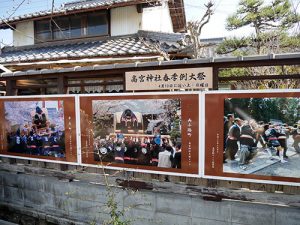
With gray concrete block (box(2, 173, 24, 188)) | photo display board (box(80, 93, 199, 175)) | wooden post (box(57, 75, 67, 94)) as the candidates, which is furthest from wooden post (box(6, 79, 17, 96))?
photo display board (box(80, 93, 199, 175))

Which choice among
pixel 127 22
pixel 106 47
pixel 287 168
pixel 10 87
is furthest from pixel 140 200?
pixel 127 22

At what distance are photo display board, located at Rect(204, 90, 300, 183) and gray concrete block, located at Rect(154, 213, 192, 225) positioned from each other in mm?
1313

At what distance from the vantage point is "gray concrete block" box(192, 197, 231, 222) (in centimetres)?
595

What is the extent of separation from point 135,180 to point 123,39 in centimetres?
857

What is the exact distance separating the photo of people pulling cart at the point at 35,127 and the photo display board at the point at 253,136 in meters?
4.33

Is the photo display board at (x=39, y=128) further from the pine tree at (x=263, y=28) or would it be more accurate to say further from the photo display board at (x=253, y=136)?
the pine tree at (x=263, y=28)

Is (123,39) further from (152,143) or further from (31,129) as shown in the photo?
(152,143)

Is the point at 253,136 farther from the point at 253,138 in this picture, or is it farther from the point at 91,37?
the point at 91,37

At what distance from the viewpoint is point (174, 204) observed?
6402 millimetres

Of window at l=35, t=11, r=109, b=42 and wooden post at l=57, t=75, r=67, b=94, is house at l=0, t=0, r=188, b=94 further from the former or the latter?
wooden post at l=57, t=75, r=67, b=94

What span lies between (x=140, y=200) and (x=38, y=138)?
146 inches

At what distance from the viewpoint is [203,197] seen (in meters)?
6.13

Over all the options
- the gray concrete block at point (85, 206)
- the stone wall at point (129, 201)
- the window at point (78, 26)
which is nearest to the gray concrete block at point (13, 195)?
the stone wall at point (129, 201)

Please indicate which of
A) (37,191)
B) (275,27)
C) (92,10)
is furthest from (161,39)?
(275,27)
